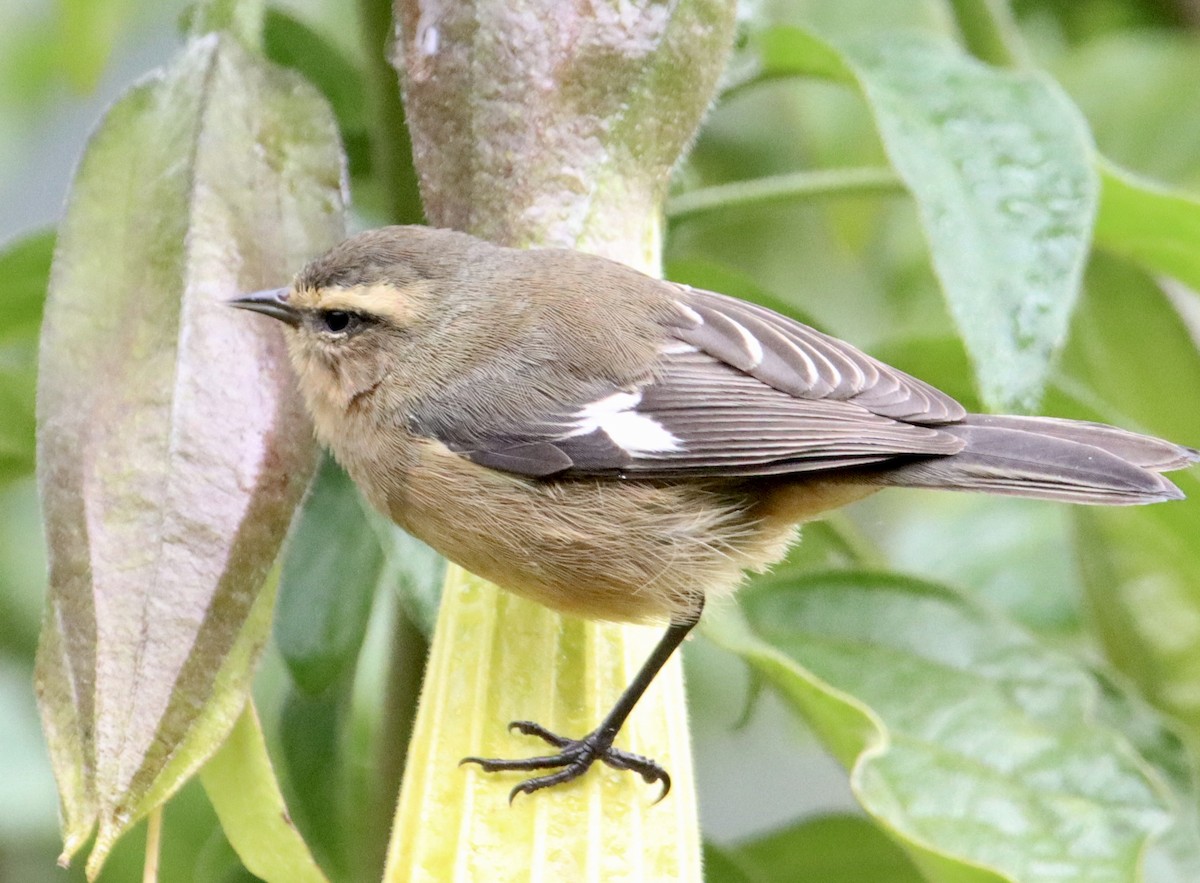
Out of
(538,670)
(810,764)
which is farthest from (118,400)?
(810,764)

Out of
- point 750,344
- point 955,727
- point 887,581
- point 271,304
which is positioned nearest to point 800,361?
point 750,344

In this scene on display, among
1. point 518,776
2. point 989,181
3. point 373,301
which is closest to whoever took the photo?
point 518,776

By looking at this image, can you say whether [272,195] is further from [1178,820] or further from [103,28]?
[1178,820]

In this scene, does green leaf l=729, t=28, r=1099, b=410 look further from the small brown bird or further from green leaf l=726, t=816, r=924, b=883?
green leaf l=726, t=816, r=924, b=883

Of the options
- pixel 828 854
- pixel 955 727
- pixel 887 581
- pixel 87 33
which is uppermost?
pixel 87 33

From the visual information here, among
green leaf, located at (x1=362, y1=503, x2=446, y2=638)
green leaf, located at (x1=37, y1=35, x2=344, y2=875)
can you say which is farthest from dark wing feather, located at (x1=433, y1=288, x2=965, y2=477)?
green leaf, located at (x1=37, y1=35, x2=344, y2=875)

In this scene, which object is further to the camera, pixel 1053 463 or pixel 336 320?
pixel 336 320

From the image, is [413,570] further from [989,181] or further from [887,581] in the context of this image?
[989,181]
